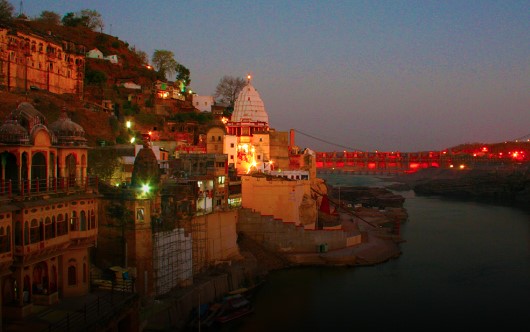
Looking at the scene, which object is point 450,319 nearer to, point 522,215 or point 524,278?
point 524,278

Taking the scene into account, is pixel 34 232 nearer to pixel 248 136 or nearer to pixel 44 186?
pixel 44 186

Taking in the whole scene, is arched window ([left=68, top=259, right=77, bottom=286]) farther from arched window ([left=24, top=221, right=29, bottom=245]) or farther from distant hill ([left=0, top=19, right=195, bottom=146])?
distant hill ([left=0, top=19, right=195, bottom=146])

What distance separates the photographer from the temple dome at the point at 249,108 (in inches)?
1156

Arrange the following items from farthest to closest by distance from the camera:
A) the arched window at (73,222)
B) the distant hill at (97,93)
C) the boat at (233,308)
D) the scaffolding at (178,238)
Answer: the distant hill at (97,93) → the boat at (233,308) → the scaffolding at (178,238) → the arched window at (73,222)

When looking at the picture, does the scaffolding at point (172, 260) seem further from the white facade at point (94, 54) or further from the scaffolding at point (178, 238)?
the white facade at point (94, 54)

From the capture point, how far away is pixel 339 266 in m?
19.9

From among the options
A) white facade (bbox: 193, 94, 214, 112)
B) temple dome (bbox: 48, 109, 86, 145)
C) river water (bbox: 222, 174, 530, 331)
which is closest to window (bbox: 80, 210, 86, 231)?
temple dome (bbox: 48, 109, 86, 145)

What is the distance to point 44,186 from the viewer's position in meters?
10.1

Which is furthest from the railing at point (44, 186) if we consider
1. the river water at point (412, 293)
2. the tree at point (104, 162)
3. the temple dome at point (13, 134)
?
the river water at point (412, 293)

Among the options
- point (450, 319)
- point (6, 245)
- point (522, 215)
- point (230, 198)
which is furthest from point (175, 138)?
point (522, 215)

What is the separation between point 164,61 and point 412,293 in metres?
26.5

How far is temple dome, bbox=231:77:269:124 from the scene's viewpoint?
96.3 ft

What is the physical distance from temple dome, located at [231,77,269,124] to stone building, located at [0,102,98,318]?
18.2 meters

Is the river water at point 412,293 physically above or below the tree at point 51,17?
below
